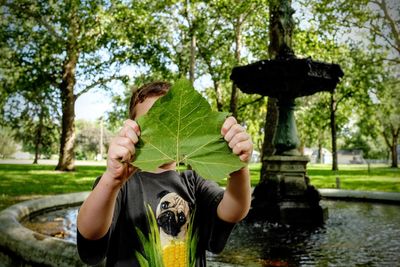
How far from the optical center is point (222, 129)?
0.94 m

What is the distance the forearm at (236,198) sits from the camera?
1438 millimetres

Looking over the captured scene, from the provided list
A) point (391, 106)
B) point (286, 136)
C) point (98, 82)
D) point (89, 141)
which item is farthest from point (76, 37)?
point (89, 141)

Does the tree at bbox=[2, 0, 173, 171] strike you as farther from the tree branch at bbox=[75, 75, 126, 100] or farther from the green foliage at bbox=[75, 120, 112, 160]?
the green foliage at bbox=[75, 120, 112, 160]

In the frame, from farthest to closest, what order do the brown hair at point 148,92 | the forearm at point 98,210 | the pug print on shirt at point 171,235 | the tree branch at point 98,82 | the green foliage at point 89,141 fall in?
→ the green foliage at point 89,141 < the tree branch at point 98,82 < the brown hair at point 148,92 < the forearm at point 98,210 < the pug print on shirt at point 171,235

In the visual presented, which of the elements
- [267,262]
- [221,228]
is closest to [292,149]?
[267,262]

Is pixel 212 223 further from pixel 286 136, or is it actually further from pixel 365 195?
pixel 365 195

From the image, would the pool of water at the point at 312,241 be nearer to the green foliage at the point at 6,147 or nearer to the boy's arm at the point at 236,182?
the boy's arm at the point at 236,182

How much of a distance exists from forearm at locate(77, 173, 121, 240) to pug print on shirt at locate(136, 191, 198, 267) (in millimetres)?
141

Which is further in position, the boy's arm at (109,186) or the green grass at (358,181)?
the green grass at (358,181)

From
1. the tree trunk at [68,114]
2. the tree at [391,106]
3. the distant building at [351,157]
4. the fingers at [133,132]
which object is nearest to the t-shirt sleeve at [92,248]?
the fingers at [133,132]

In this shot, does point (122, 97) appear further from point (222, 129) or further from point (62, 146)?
point (222, 129)

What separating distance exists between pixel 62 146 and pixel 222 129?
23725 millimetres

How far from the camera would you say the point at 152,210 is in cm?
161

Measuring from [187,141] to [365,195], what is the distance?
9.96 meters
